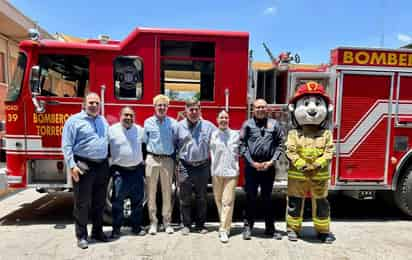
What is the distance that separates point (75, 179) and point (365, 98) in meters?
4.34

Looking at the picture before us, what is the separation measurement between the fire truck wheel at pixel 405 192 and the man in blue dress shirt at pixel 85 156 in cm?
454

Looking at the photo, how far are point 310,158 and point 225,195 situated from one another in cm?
122

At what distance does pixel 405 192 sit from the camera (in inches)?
207

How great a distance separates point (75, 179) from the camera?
12.7 ft

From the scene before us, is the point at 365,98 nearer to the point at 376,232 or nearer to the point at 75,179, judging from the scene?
the point at 376,232

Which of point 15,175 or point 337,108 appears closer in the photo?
point 15,175

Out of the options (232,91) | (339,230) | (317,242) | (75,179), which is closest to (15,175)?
(75,179)

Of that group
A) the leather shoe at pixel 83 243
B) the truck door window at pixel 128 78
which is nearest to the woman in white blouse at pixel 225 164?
the truck door window at pixel 128 78

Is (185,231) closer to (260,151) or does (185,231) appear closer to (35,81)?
(260,151)

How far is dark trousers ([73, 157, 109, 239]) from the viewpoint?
3977mm

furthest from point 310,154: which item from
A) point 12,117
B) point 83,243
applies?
point 12,117

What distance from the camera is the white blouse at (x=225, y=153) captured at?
4.32 meters

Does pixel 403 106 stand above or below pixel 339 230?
above

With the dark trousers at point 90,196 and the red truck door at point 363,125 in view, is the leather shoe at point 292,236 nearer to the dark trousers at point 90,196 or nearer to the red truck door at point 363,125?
the red truck door at point 363,125
